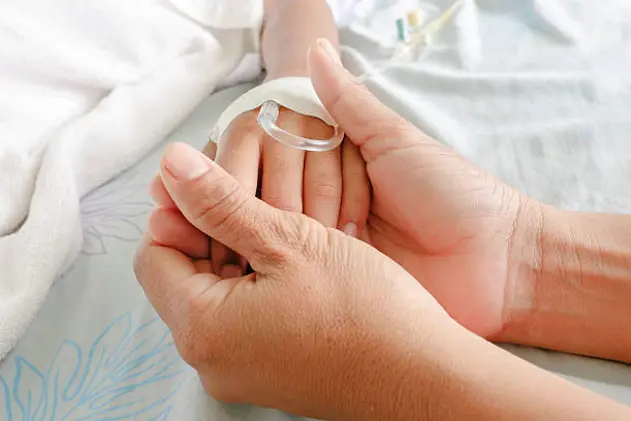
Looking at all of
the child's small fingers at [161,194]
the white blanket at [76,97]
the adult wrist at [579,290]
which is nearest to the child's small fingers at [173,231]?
the child's small fingers at [161,194]

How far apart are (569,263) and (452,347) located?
0.73 ft

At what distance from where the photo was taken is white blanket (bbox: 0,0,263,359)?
0.67 metres

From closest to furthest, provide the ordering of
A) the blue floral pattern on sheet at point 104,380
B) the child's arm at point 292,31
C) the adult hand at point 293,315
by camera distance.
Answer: the adult hand at point 293,315 < the blue floral pattern on sheet at point 104,380 < the child's arm at point 292,31

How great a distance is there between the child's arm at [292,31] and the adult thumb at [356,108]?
173 mm

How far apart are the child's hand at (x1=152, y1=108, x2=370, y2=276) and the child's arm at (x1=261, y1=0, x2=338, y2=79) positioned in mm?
176

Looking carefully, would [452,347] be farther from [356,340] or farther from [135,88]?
A: [135,88]

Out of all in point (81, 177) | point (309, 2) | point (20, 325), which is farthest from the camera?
point (309, 2)

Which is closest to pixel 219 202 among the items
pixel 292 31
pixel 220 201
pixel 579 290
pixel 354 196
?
pixel 220 201

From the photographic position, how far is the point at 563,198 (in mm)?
727

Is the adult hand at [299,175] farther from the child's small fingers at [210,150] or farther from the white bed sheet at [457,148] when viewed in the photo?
the white bed sheet at [457,148]

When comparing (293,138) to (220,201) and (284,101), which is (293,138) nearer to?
(284,101)

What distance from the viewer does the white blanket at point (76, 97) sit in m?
0.67

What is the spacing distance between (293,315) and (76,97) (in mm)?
508

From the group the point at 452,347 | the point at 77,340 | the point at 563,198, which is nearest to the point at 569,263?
the point at 563,198
